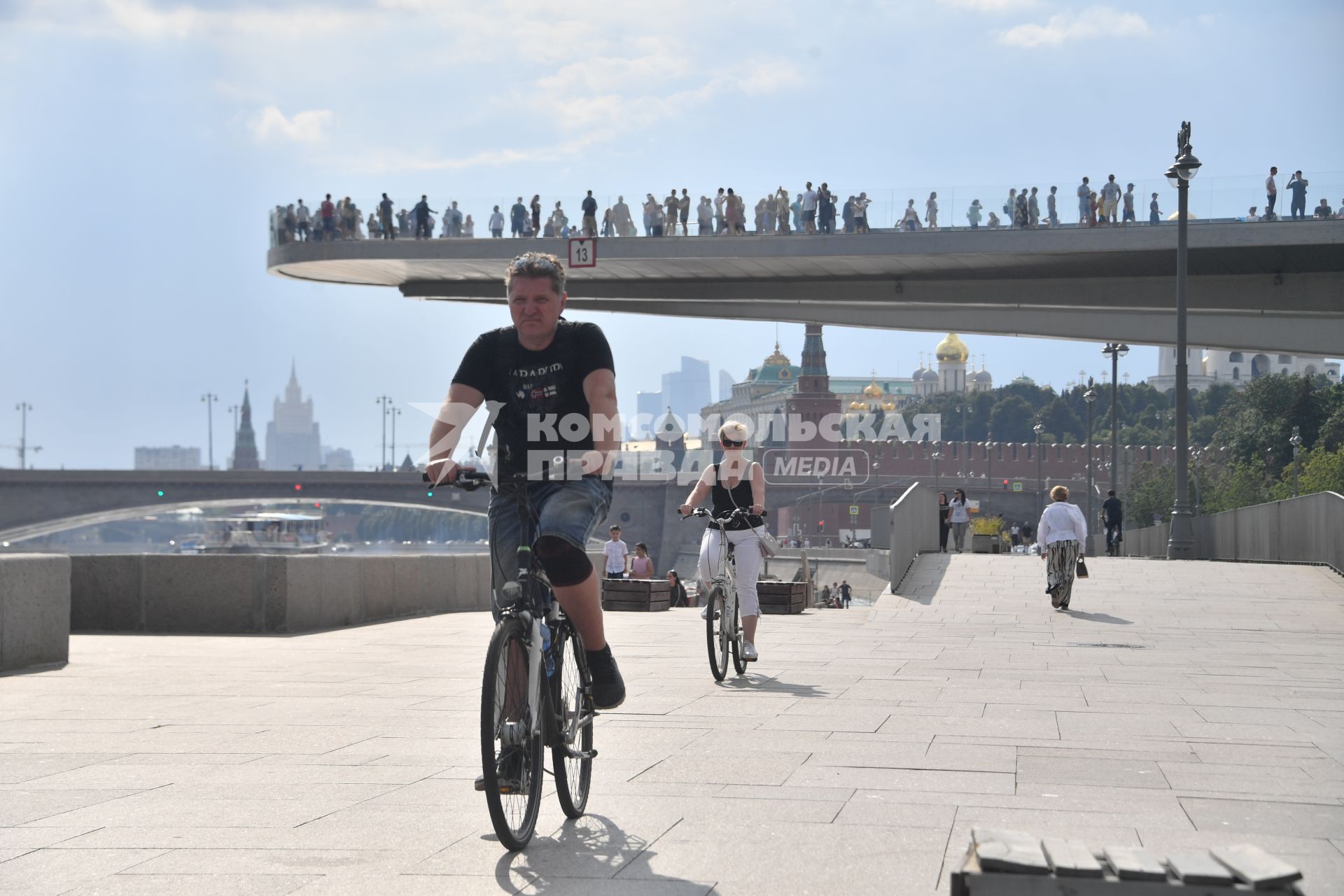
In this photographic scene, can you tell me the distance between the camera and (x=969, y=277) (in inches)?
1895

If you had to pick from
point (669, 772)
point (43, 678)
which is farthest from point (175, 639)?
point (669, 772)

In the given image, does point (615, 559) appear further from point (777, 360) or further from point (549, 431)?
point (777, 360)

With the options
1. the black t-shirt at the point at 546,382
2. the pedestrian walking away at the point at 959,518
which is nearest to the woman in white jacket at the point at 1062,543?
the black t-shirt at the point at 546,382

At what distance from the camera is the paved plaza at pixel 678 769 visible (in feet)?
13.1

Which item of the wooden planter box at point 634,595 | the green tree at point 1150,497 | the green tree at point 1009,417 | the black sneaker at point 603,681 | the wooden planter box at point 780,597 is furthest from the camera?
the green tree at point 1009,417

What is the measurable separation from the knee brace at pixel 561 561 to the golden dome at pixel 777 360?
192 m

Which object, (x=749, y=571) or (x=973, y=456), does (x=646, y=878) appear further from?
(x=973, y=456)

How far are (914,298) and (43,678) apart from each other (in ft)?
139

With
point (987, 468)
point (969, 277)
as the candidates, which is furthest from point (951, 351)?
point (969, 277)

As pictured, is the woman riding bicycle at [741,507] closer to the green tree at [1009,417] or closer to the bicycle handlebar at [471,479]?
the bicycle handlebar at [471,479]

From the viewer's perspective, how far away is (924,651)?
11164 millimetres

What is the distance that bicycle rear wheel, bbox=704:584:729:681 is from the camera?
28.8 ft

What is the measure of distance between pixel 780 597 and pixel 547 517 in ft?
41.1

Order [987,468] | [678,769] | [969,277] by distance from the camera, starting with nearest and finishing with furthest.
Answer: [678,769] < [969,277] < [987,468]
